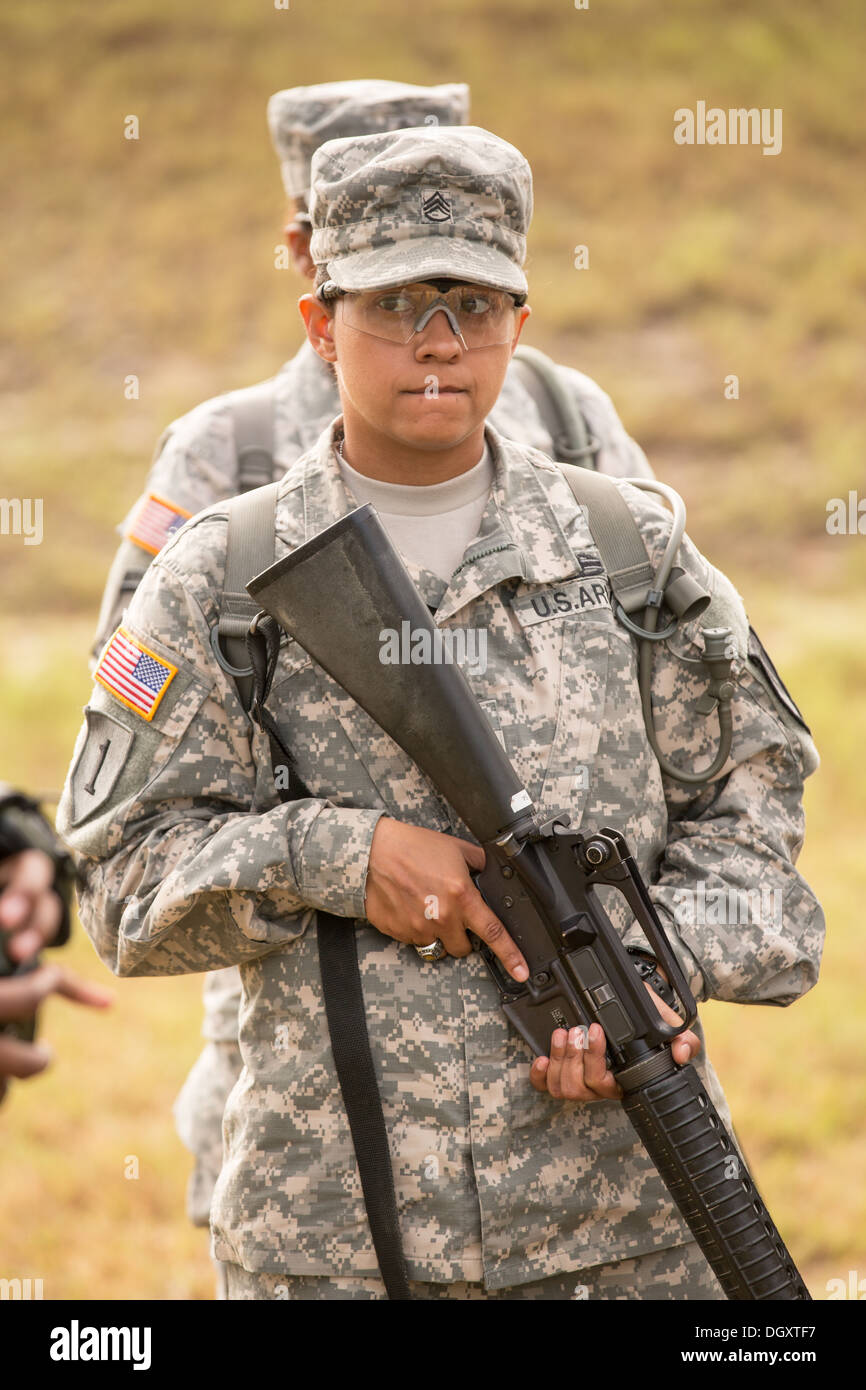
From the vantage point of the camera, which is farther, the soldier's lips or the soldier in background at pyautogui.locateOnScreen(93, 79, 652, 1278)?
the soldier in background at pyautogui.locateOnScreen(93, 79, 652, 1278)

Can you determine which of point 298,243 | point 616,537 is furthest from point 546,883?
point 298,243

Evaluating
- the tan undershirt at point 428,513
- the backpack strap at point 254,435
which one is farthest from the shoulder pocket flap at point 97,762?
the backpack strap at point 254,435

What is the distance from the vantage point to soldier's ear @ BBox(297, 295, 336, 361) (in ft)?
7.07

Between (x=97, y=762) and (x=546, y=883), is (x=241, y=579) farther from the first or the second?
(x=546, y=883)

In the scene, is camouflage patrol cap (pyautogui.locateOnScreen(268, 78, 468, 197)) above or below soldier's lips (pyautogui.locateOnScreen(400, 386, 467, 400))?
above

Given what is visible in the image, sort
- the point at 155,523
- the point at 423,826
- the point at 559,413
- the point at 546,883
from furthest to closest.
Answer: the point at 559,413, the point at 155,523, the point at 423,826, the point at 546,883

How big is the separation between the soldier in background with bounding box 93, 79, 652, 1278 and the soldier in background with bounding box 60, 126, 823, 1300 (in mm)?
878

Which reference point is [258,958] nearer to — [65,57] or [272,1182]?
[272,1182]

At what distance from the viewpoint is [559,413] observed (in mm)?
3090

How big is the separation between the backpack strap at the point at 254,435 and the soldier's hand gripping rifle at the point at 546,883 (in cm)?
115

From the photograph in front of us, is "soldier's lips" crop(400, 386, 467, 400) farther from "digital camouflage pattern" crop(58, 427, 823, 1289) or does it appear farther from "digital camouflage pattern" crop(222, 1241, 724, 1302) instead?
"digital camouflage pattern" crop(222, 1241, 724, 1302)

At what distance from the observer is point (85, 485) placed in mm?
9492

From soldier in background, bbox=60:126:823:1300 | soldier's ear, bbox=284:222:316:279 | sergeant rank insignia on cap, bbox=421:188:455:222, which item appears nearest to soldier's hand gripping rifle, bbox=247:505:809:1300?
soldier in background, bbox=60:126:823:1300

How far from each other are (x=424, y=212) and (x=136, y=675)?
726 millimetres
